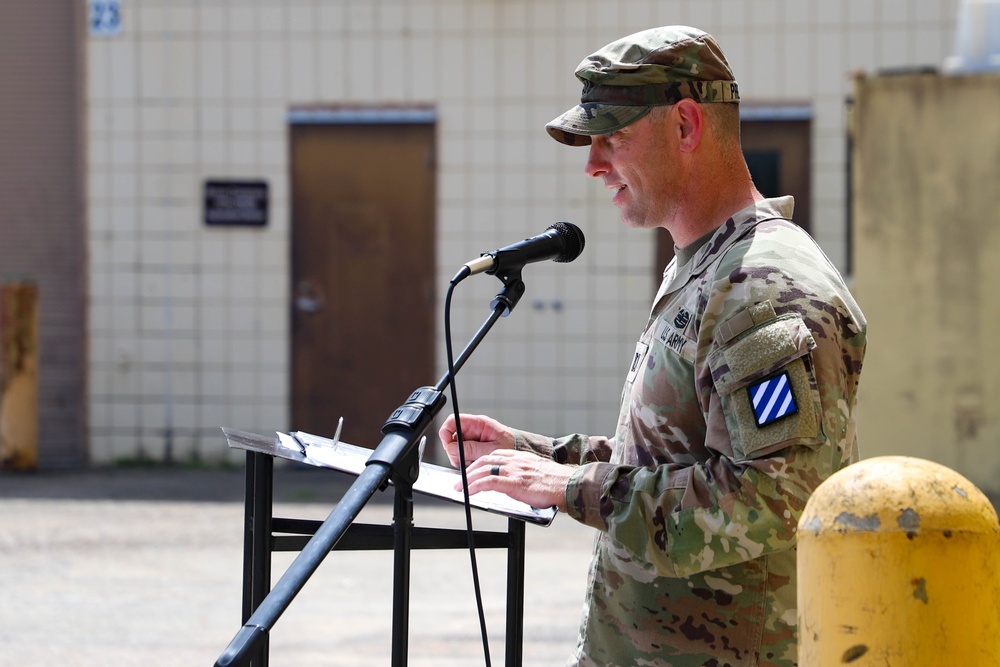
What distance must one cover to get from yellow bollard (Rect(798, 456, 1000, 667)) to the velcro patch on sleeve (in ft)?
0.61

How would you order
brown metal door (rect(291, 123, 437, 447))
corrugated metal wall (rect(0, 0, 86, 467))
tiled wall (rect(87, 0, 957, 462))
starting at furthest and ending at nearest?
corrugated metal wall (rect(0, 0, 86, 467)), brown metal door (rect(291, 123, 437, 447)), tiled wall (rect(87, 0, 957, 462))

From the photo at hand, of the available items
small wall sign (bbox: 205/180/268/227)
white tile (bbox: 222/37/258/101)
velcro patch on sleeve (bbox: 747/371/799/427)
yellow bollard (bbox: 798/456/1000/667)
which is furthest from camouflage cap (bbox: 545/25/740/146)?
white tile (bbox: 222/37/258/101)

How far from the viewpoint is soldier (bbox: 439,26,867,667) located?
226 centimetres

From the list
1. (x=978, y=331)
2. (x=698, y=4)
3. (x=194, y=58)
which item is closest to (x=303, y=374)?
(x=194, y=58)

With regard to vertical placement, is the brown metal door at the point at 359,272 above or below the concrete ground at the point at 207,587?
above

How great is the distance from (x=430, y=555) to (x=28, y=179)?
5.72 meters

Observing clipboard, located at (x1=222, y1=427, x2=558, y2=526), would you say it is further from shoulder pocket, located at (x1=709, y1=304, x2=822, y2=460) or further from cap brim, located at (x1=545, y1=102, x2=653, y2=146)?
cap brim, located at (x1=545, y1=102, x2=653, y2=146)

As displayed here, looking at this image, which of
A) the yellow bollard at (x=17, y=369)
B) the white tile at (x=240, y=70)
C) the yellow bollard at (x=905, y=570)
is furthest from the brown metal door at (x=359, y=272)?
the yellow bollard at (x=905, y=570)

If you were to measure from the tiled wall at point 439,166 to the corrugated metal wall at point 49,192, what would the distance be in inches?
10.9

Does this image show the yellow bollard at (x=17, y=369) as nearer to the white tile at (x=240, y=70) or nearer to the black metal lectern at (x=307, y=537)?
the white tile at (x=240, y=70)

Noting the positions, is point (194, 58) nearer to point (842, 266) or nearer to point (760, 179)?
point (760, 179)

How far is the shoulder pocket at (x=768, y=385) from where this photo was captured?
223 cm

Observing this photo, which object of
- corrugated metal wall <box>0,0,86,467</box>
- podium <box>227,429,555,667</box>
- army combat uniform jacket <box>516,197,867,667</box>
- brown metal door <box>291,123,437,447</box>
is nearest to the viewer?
army combat uniform jacket <box>516,197,867,667</box>

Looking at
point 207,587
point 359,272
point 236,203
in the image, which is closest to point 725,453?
point 207,587
